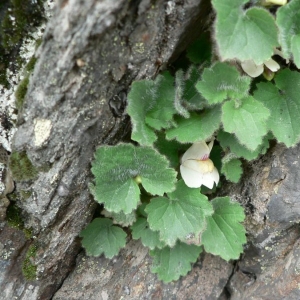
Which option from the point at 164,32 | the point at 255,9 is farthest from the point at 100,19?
the point at 255,9

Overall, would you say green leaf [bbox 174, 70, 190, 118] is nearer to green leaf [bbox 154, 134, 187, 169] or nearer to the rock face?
the rock face

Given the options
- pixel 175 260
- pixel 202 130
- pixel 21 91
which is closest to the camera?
pixel 21 91

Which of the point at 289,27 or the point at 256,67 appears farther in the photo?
the point at 256,67

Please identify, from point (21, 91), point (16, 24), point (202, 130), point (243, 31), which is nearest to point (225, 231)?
point (202, 130)

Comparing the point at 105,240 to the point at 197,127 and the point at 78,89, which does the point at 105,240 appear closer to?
the point at 197,127

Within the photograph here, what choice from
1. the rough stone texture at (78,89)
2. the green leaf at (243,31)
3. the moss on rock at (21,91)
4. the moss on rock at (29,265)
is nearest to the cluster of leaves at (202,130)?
the green leaf at (243,31)

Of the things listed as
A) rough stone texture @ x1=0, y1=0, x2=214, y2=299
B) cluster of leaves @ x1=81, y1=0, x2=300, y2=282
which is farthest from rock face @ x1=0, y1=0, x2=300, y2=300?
cluster of leaves @ x1=81, y1=0, x2=300, y2=282
